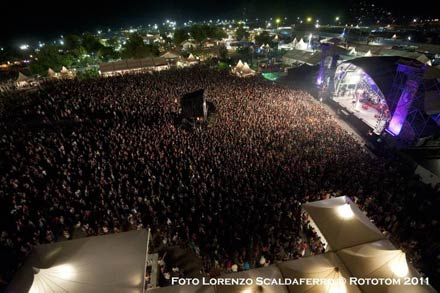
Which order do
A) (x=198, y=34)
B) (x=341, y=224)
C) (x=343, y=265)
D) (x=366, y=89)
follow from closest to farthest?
(x=343, y=265)
(x=341, y=224)
(x=366, y=89)
(x=198, y=34)

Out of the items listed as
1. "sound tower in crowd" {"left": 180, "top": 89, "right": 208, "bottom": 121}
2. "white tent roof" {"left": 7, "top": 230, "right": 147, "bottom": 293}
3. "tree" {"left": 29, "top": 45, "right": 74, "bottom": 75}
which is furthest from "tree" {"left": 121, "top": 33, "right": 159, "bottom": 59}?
"white tent roof" {"left": 7, "top": 230, "right": 147, "bottom": 293}

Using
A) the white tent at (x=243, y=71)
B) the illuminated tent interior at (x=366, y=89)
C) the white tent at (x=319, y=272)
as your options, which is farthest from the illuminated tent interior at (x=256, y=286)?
the white tent at (x=243, y=71)

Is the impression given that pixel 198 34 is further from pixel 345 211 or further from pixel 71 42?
pixel 345 211

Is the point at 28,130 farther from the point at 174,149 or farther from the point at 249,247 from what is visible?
the point at 249,247

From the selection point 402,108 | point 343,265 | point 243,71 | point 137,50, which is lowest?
point 343,265

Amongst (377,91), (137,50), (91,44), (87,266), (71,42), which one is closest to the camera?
(87,266)

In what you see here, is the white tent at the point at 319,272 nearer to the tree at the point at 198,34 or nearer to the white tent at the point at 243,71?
the white tent at the point at 243,71

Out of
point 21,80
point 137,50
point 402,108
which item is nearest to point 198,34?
point 137,50
